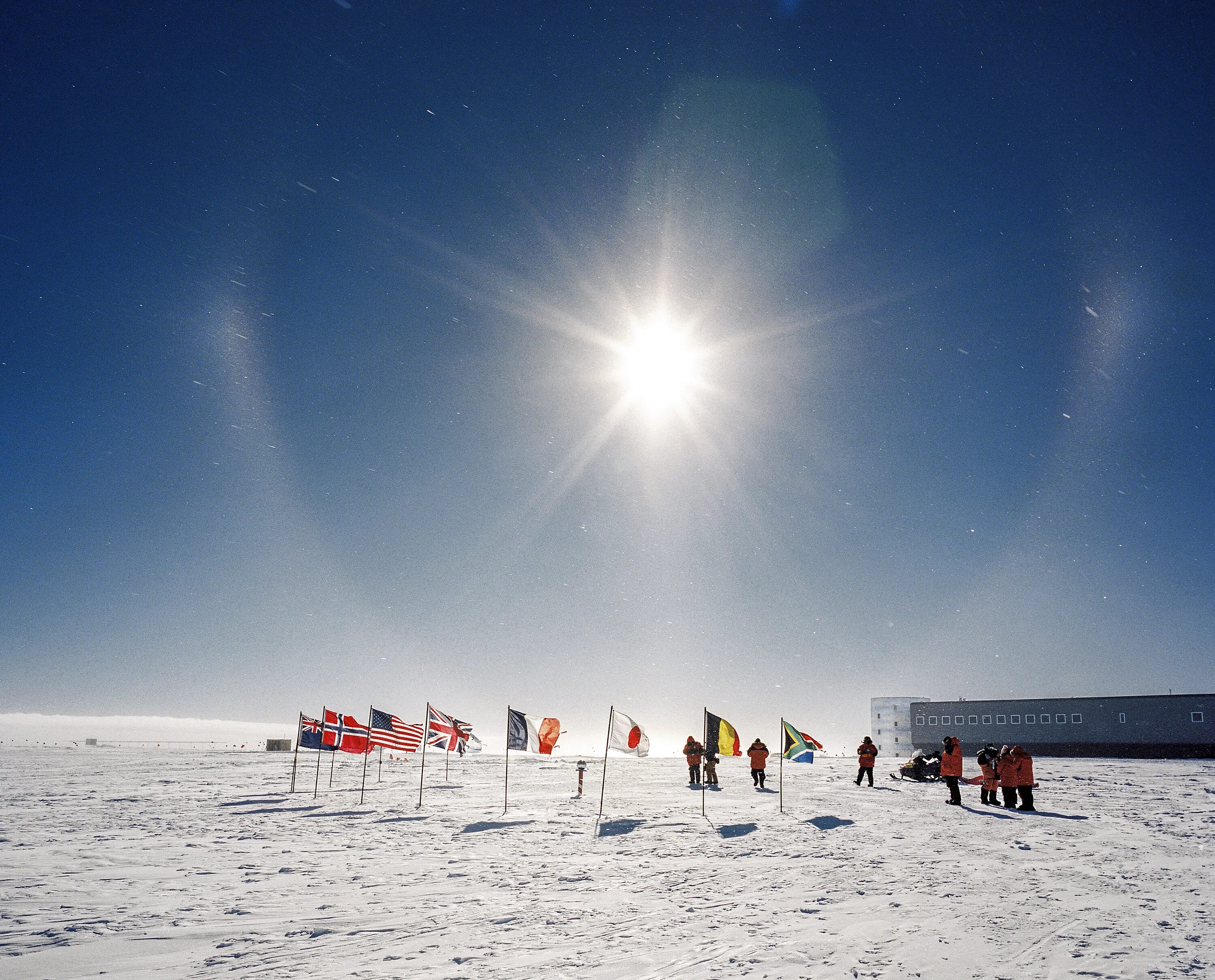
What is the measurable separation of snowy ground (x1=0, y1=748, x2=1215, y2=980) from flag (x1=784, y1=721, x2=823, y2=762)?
59.5 inches

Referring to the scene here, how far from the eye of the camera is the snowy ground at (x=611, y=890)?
6988 millimetres

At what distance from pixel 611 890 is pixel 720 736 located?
11.7 metres

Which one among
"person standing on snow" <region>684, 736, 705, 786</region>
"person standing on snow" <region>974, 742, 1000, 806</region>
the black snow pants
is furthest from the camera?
"person standing on snow" <region>684, 736, 705, 786</region>

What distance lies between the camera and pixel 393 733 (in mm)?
25891

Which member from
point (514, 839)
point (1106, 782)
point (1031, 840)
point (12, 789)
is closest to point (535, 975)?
point (514, 839)

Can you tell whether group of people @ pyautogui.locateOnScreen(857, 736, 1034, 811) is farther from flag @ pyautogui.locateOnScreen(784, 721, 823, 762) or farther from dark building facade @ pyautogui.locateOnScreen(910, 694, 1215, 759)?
dark building facade @ pyautogui.locateOnScreen(910, 694, 1215, 759)

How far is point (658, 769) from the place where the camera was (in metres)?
43.2

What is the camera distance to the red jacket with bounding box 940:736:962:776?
21078mm

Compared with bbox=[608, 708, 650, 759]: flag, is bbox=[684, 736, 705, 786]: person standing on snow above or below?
below

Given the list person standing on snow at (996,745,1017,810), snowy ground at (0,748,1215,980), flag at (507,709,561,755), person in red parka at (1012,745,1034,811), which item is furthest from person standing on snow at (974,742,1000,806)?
flag at (507,709,561,755)

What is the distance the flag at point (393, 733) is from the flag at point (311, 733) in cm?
440

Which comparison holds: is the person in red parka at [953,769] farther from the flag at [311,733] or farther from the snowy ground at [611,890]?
the flag at [311,733]

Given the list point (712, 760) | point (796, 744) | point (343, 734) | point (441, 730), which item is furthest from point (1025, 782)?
point (343, 734)

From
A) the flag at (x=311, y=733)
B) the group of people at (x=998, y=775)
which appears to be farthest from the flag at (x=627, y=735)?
the flag at (x=311, y=733)
